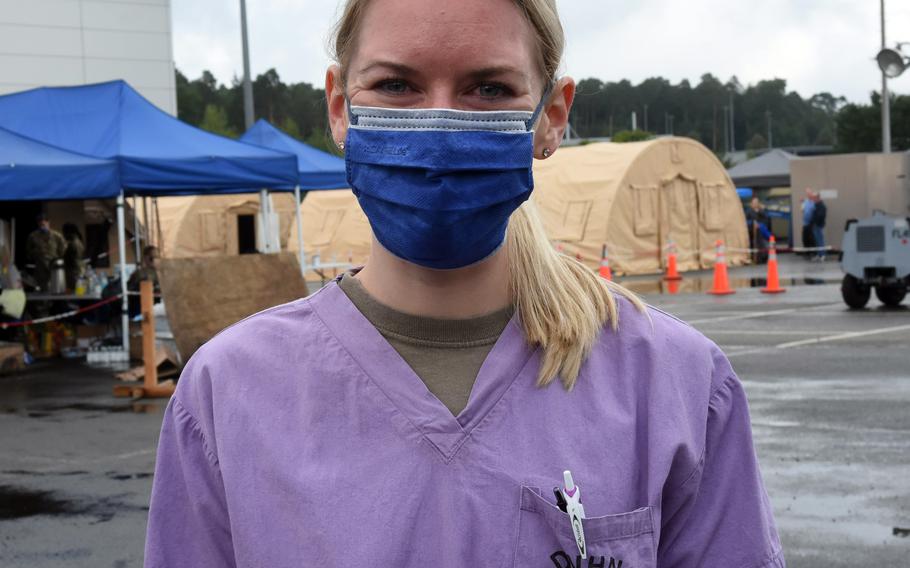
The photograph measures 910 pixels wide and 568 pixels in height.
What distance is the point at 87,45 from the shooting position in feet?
113

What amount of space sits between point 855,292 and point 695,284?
759cm

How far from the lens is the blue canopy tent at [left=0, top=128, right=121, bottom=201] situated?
554 inches

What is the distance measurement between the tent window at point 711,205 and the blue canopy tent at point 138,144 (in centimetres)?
1720

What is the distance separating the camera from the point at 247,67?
2845cm

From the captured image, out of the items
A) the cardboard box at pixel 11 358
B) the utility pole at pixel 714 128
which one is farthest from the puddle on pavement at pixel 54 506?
the utility pole at pixel 714 128

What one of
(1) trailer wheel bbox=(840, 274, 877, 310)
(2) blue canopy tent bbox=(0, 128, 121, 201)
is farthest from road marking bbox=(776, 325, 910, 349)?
(2) blue canopy tent bbox=(0, 128, 121, 201)

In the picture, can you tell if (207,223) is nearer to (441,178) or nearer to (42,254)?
(42,254)

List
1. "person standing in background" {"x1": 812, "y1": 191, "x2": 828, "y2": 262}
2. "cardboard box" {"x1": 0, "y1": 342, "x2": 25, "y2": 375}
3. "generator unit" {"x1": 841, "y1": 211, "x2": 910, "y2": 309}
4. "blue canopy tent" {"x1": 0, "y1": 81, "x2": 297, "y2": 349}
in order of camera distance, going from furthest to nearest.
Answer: "person standing in background" {"x1": 812, "y1": 191, "x2": 828, "y2": 262} < "generator unit" {"x1": 841, "y1": 211, "x2": 910, "y2": 309} < "blue canopy tent" {"x1": 0, "y1": 81, "x2": 297, "y2": 349} < "cardboard box" {"x1": 0, "y1": 342, "x2": 25, "y2": 375}

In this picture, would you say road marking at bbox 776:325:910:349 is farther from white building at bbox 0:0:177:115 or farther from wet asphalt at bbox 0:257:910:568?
white building at bbox 0:0:177:115

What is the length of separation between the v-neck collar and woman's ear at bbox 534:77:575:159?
345 millimetres

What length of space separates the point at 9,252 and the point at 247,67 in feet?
35.3

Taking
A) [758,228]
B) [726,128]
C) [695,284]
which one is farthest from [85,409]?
[726,128]

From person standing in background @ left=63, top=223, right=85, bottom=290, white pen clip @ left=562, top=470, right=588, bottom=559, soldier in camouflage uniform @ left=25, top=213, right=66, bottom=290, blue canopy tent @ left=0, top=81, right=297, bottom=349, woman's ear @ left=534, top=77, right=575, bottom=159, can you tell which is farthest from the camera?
person standing in background @ left=63, top=223, right=85, bottom=290

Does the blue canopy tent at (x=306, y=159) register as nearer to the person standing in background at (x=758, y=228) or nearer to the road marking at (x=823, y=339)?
the road marking at (x=823, y=339)
